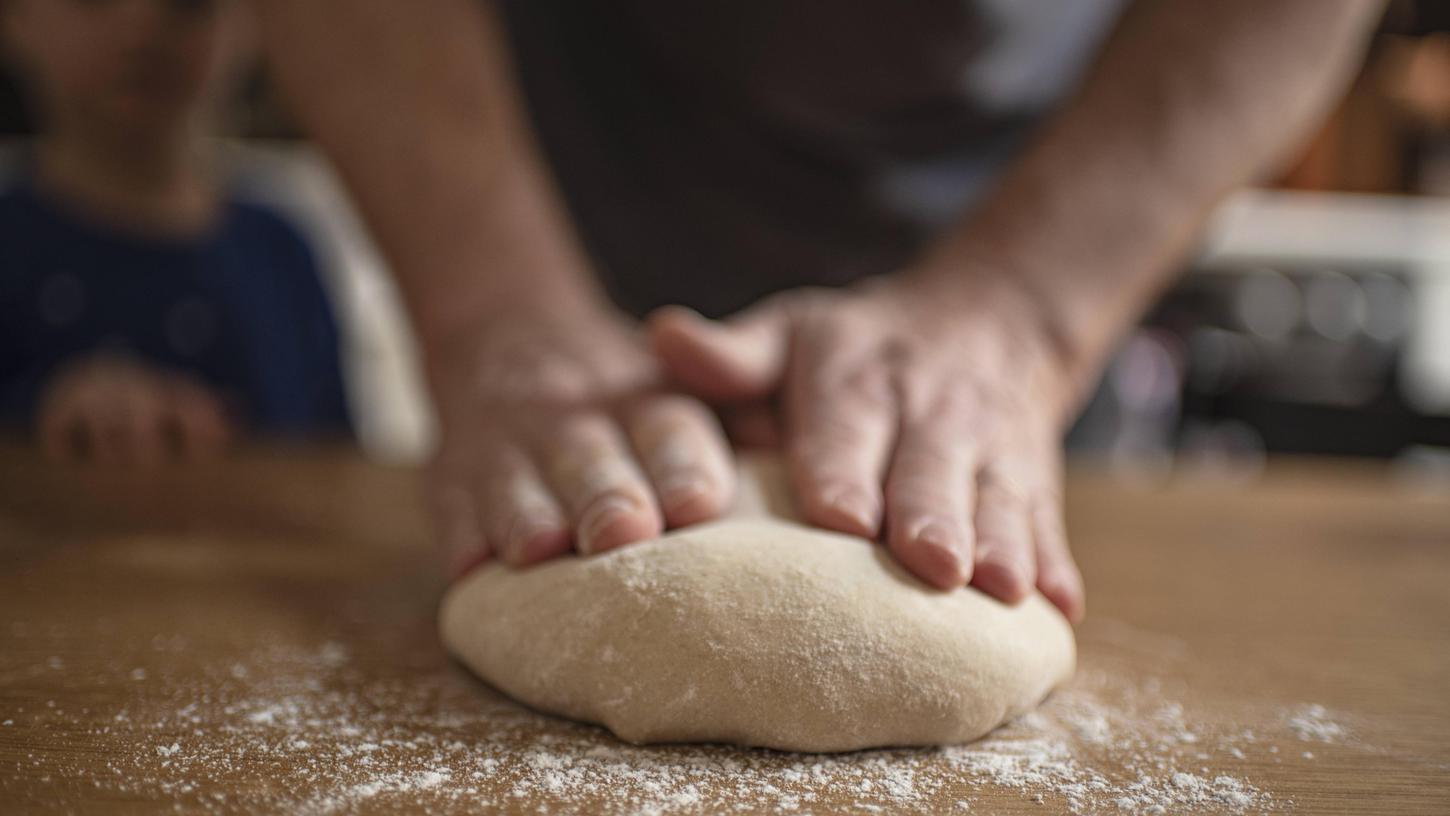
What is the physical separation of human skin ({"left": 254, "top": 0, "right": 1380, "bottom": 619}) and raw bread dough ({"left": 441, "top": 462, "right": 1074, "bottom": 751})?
1.3 inches

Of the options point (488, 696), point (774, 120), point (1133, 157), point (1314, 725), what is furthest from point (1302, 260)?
point (488, 696)

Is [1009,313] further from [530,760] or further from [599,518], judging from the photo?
[530,760]

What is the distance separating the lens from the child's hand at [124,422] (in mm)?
1319

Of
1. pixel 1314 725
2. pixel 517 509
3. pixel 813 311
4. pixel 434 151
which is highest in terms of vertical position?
pixel 434 151

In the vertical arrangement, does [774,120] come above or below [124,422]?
above

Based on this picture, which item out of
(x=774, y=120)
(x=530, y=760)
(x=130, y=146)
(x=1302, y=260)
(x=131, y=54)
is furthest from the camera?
(x=1302, y=260)

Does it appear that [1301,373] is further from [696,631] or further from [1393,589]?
[696,631]

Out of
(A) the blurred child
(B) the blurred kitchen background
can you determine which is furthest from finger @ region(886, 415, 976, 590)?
(B) the blurred kitchen background

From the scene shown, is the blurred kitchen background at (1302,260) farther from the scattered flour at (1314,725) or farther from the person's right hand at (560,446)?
the scattered flour at (1314,725)

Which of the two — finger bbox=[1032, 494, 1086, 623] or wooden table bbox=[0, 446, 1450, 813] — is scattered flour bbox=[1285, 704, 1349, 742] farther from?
finger bbox=[1032, 494, 1086, 623]

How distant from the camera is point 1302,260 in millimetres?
3814

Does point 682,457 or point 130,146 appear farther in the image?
point 130,146

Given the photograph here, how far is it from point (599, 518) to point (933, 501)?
0.19 m

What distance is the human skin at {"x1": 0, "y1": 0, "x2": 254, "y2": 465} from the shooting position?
1359 millimetres
